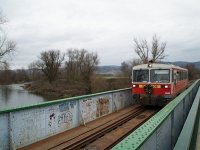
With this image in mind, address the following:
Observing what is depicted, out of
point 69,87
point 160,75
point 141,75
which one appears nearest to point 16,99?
point 69,87

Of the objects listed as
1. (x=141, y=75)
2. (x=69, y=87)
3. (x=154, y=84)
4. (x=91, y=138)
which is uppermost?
(x=141, y=75)

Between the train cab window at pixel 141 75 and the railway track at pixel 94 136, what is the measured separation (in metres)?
4.26

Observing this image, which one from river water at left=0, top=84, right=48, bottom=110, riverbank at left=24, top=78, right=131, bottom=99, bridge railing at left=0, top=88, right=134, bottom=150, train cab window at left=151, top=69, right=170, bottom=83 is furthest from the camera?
riverbank at left=24, top=78, right=131, bottom=99

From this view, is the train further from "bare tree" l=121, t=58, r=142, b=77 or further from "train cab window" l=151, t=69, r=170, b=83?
"bare tree" l=121, t=58, r=142, b=77

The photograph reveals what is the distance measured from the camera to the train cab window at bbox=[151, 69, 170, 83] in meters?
15.3

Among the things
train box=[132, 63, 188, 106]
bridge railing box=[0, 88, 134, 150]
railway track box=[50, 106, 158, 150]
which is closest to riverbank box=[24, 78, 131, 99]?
train box=[132, 63, 188, 106]

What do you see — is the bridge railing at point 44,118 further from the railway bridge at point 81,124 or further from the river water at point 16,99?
the river water at point 16,99

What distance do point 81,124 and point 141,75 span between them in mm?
7057

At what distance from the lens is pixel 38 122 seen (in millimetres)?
7664

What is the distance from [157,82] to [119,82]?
4407cm

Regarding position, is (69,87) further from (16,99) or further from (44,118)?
(44,118)

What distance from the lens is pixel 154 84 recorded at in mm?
15445

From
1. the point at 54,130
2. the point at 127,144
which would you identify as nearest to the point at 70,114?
the point at 54,130

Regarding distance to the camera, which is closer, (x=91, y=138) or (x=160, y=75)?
(x=91, y=138)
